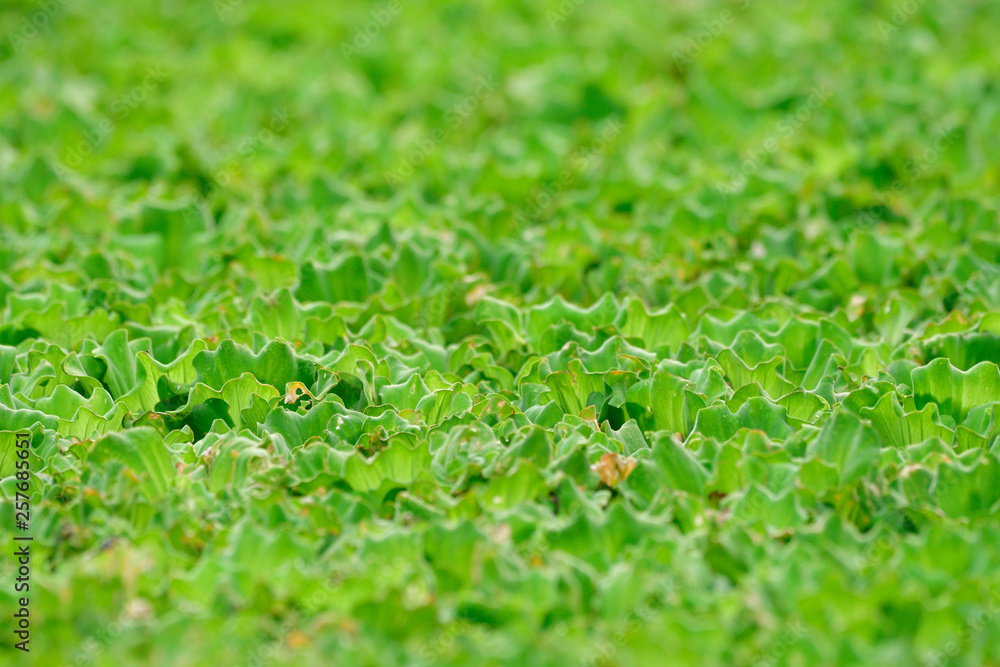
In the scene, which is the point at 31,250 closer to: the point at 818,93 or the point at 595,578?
the point at 595,578

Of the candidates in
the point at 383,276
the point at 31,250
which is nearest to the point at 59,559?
the point at 383,276

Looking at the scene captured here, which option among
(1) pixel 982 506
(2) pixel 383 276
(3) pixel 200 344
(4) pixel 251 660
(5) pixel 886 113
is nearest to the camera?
(4) pixel 251 660

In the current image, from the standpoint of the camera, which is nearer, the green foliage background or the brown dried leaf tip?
the green foliage background

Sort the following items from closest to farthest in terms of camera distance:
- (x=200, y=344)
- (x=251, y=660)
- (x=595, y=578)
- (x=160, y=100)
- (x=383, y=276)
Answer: (x=251, y=660), (x=595, y=578), (x=200, y=344), (x=383, y=276), (x=160, y=100)

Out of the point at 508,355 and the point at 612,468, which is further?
the point at 508,355

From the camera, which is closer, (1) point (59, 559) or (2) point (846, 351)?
(1) point (59, 559)
